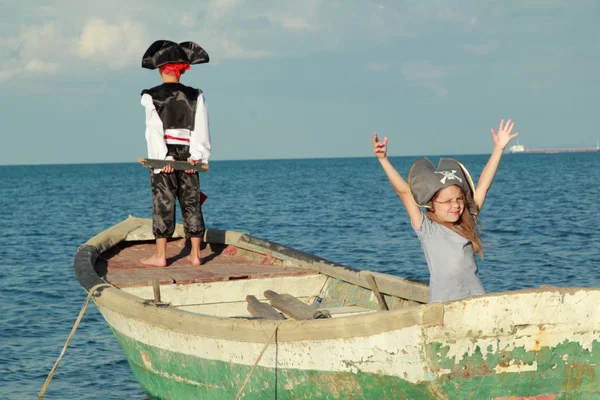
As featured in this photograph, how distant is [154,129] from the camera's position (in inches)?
317

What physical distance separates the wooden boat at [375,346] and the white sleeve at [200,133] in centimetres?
139

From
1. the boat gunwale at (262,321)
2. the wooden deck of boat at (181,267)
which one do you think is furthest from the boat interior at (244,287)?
the boat gunwale at (262,321)

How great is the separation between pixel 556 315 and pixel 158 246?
4.92 meters

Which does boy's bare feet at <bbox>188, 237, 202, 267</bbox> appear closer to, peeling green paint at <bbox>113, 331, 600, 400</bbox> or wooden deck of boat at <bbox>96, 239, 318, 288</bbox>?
wooden deck of boat at <bbox>96, 239, 318, 288</bbox>

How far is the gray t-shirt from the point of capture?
17.0 ft

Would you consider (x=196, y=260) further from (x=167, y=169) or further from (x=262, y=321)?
(x=262, y=321)

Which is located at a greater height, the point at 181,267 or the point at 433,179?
the point at 433,179

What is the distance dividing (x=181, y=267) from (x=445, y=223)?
13.6 feet

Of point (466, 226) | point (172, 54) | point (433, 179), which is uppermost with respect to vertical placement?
point (172, 54)

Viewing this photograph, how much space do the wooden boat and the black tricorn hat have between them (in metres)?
2.04

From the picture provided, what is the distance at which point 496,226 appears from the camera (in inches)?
966

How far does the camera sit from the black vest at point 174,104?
807 cm

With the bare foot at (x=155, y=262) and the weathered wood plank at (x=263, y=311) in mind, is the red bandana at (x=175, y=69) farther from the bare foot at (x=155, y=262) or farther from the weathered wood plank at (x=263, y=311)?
the weathered wood plank at (x=263, y=311)

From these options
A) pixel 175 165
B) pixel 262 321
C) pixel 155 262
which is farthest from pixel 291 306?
pixel 155 262
